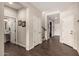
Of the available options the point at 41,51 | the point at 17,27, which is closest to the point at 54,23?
the point at 17,27

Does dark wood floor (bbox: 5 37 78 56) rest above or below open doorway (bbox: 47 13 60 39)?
below

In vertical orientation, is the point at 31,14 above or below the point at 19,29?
above

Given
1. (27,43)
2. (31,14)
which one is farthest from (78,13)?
(27,43)

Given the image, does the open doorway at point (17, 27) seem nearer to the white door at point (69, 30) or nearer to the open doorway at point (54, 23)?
the open doorway at point (54, 23)

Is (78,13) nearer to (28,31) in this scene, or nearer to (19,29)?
(28,31)

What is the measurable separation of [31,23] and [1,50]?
146 centimetres

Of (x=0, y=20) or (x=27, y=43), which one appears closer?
(x=0, y=20)

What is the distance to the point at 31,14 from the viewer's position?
Result: 8.77 feet

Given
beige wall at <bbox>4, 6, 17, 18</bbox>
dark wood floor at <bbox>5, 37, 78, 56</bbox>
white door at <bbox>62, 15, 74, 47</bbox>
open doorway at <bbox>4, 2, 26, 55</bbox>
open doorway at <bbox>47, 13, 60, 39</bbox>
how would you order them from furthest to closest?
open doorway at <bbox>47, 13, 60, 39</bbox> < white door at <bbox>62, 15, 74, 47</bbox> < open doorway at <bbox>4, 2, 26, 55</bbox> < beige wall at <bbox>4, 6, 17, 18</bbox> < dark wood floor at <bbox>5, 37, 78, 56</bbox>

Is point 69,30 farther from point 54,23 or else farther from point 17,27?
point 17,27

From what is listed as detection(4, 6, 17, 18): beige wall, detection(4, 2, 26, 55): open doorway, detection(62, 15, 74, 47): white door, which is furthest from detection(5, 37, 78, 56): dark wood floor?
detection(4, 6, 17, 18): beige wall

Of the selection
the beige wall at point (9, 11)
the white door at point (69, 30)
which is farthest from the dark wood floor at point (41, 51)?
the beige wall at point (9, 11)

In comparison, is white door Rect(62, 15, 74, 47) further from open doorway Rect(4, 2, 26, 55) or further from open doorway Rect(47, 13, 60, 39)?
open doorway Rect(4, 2, 26, 55)

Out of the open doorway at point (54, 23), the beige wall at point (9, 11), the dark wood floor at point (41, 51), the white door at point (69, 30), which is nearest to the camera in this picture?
the dark wood floor at point (41, 51)
